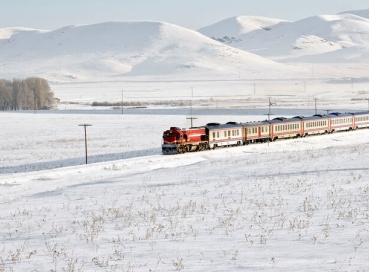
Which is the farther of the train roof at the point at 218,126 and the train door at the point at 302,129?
the train door at the point at 302,129

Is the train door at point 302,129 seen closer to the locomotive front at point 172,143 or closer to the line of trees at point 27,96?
the locomotive front at point 172,143

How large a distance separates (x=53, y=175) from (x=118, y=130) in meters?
56.6

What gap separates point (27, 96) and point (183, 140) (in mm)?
145796

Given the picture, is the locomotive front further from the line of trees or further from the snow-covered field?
the line of trees

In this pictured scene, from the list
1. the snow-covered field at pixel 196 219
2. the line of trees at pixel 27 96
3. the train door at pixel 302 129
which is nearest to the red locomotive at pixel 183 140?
the snow-covered field at pixel 196 219

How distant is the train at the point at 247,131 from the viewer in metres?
52.1

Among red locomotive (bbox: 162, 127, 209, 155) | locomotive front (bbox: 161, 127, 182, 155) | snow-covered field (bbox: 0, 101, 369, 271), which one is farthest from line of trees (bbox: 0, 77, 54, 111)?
snow-covered field (bbox: 0, 101, 369, 271)

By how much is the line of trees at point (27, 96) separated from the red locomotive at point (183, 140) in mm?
140381

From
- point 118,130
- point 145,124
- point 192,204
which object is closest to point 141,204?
point 192,204

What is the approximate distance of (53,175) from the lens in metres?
37.8

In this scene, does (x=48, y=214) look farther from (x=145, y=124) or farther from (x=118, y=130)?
(x=145, y=124)

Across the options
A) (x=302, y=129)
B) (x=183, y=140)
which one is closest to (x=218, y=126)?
(x=183, y=140)

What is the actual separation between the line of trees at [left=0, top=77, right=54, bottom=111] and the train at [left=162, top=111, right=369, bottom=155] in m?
128

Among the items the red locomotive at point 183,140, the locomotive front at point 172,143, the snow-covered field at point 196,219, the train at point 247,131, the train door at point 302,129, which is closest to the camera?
the snow-covered field at point 196,219
